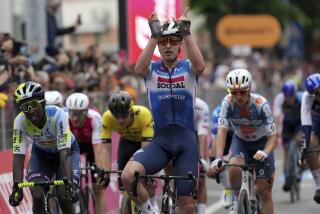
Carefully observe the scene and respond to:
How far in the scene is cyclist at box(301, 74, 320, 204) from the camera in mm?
12344

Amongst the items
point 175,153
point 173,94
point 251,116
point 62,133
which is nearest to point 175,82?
point 173,94

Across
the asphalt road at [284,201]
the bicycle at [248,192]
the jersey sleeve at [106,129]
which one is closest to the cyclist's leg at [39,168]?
the jersey sleeve at [106,129]

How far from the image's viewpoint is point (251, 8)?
147ft

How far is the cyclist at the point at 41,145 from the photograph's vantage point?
390 inches

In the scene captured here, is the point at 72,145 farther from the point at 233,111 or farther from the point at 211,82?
the point at 211,82

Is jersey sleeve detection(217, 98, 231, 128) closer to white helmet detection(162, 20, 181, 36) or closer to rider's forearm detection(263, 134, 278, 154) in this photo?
rider's forearm detection(263, 134, 278, 154)

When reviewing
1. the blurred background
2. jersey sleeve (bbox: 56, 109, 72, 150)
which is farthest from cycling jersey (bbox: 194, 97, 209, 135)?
jersey sleeve (bbox: 56, 109, 72, 150)

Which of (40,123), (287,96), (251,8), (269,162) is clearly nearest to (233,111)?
(269,162)

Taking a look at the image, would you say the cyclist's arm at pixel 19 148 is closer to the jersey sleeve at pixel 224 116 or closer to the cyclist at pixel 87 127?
the cyclist at pixel 87 127

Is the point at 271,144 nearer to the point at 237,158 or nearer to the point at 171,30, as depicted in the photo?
the point at 237,158

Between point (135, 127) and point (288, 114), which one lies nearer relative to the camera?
point (135, 127)

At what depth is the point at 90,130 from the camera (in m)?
12.8

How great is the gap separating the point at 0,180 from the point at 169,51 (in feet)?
11.7

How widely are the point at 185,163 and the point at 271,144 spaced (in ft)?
6.51
